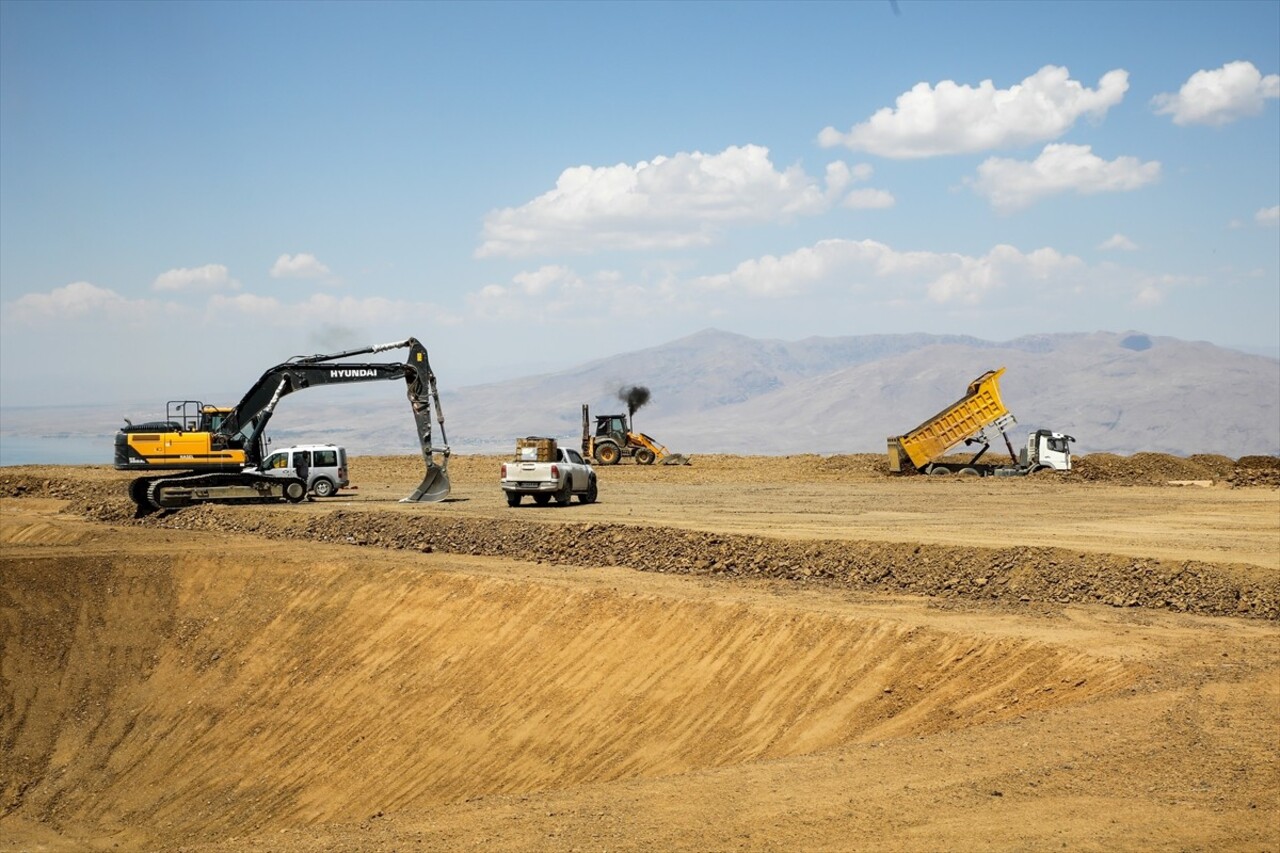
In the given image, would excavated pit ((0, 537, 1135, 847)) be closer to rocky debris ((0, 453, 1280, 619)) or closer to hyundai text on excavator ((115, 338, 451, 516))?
rocky debris ((0, 453, 1280, 619))

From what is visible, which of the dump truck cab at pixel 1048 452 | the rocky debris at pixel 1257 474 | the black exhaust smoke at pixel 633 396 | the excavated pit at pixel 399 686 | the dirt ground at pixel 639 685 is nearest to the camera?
the dirt ground at pixel 639 685

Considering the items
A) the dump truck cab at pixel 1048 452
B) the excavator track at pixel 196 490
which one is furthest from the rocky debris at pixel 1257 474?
the excavator track at pixel 196 490

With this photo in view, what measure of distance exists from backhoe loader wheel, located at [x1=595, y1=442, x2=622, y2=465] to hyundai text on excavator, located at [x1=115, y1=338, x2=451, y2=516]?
17.3 metres

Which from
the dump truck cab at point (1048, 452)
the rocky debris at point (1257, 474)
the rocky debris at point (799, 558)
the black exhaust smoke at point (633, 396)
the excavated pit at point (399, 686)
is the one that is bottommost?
the excavated pit at point (399, 686)

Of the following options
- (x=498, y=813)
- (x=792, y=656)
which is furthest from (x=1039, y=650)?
(x=498, y=813)

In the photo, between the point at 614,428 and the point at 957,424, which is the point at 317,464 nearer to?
the point at 614,428

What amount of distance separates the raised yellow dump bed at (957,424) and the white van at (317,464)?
2081cm

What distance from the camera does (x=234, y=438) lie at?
38.8 metres

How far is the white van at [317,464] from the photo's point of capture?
40.7 meters

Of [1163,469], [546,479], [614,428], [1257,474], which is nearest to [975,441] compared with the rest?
[1163,469]

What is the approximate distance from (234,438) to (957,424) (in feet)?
86.7

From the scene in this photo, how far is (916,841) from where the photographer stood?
10531 mm

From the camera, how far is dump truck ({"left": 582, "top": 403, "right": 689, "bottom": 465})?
5672 cm

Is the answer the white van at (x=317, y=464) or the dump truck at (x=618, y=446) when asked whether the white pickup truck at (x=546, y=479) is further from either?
the dump truck at (x=618, y=446)
